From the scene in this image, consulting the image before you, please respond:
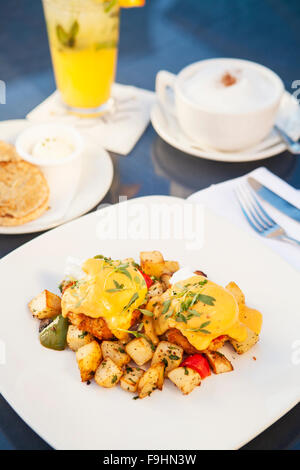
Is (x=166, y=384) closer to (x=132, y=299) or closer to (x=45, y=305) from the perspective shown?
(x=132, y=299)

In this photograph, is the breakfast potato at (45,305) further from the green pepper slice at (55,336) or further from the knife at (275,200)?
the knife at (275,200)

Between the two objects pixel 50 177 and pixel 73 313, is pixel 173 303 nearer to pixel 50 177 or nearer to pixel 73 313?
pixel 73 313

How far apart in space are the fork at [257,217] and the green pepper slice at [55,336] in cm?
91

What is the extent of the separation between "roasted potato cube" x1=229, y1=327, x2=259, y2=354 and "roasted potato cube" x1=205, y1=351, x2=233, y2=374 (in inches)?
2.0

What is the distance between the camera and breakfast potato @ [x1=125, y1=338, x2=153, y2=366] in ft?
4.83

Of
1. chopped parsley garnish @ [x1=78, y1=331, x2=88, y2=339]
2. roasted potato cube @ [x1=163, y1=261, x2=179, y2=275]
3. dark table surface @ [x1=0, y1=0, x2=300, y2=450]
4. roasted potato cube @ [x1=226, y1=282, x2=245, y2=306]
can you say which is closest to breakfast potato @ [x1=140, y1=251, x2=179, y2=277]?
roasted potato cube @ [x1=163, y1=261, x2=179, y2=275]

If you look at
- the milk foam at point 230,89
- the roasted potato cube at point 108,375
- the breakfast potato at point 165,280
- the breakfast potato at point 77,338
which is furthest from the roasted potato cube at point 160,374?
the milk foam at point 230,89

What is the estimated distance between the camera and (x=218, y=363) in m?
1.45

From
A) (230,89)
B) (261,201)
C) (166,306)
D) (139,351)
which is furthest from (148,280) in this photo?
(230,89)

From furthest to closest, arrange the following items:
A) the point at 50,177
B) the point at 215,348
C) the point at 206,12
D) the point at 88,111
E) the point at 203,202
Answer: the point at 206,12 → the point at 88,111 → the point at 50,177 → the point at 203,202 → the point at 215,348

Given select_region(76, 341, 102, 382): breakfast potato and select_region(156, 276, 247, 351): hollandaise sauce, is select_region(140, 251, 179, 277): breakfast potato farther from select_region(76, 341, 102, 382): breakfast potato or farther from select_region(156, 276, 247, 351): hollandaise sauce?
select_region(76, 341, 102, 382): breakfast potato

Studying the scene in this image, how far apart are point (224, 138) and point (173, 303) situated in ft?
3.71
